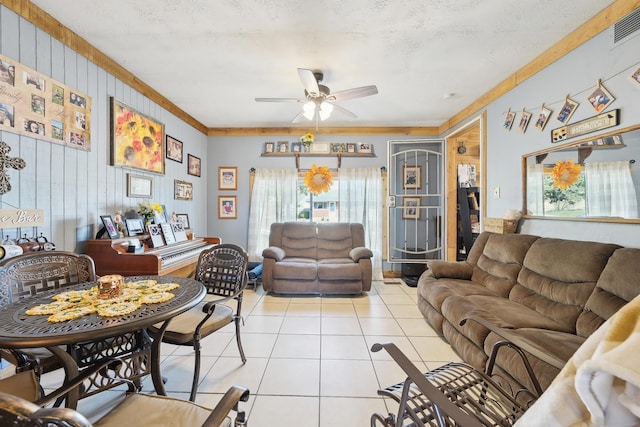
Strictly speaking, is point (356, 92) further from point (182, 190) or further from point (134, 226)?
point (182, 190)

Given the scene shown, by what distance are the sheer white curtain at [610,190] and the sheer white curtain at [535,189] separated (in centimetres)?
43

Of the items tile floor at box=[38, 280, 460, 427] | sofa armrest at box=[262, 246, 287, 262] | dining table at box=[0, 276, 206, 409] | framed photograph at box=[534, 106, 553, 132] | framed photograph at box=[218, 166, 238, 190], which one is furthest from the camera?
framed photograph at box=[218, 166, 238, 190]

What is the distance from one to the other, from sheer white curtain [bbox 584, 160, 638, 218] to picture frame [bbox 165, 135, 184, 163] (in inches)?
177

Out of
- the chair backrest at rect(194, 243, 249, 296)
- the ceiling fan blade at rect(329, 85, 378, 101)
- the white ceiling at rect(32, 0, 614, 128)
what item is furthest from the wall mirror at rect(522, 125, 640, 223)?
the chair backrest at rect(194, 243, 249, 296)

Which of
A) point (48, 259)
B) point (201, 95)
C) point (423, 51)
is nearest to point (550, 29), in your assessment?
point (423, 51)

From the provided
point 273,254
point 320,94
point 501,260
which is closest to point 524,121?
point 501,260

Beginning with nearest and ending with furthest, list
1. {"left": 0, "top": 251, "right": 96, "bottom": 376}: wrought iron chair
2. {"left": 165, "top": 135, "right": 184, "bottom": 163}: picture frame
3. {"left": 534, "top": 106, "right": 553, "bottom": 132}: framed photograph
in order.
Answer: {"left": 0, "top": 251, "right": 96, "bottom": 376}: wrought iron chair < {"left": 534, "top": 106, "right": 553, "bottom": 132}: framed photograph < {"left": 165, "top": 135, "right": 184, "bottom": 163}: picture frame

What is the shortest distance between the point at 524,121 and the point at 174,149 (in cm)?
431

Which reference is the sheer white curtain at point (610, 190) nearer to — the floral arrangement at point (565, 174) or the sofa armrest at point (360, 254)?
the floral arrangement at point (565, 174)

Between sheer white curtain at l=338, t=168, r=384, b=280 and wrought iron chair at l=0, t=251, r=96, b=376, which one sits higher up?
sheer white curtain at l=338, t=168, r=384, b=280

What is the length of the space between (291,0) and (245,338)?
2773 millimetres

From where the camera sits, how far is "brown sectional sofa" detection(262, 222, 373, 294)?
376 cm

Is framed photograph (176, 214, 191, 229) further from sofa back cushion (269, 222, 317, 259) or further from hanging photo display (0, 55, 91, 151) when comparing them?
hanging photo display (0, 55, 91, 151)

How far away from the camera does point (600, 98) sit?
2010 millimetres
